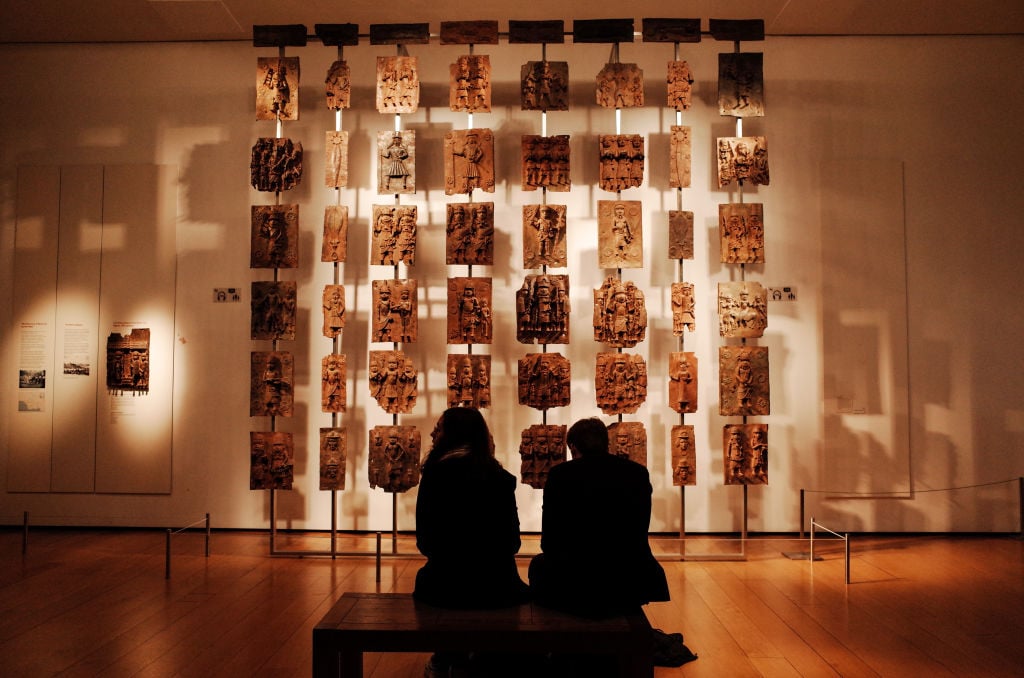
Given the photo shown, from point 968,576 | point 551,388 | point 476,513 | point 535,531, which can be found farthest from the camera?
point 535,531

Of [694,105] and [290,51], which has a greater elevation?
[290,51]

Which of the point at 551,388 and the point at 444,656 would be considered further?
the point at 551,388

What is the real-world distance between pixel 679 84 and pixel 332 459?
15.3ft

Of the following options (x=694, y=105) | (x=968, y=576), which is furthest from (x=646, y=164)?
→ (x=968, y=576)

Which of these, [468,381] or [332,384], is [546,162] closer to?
[468,381]

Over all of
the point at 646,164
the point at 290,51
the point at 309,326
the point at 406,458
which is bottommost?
the point at 406,458

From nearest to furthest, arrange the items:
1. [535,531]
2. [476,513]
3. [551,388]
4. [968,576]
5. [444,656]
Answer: [476,513] → [444,656] → [968,576] → [551,388] → [535,531]

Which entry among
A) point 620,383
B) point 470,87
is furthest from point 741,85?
point 620,383

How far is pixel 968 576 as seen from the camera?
6.28 metres

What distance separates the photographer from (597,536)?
3600mm

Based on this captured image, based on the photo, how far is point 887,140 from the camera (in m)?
7.98

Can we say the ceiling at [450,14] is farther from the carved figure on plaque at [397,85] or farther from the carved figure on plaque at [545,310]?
the carved figure on plaque at [545,310]

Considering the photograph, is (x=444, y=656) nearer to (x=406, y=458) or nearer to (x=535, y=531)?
(x=406, y=458)

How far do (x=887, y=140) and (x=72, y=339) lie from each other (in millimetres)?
8839
